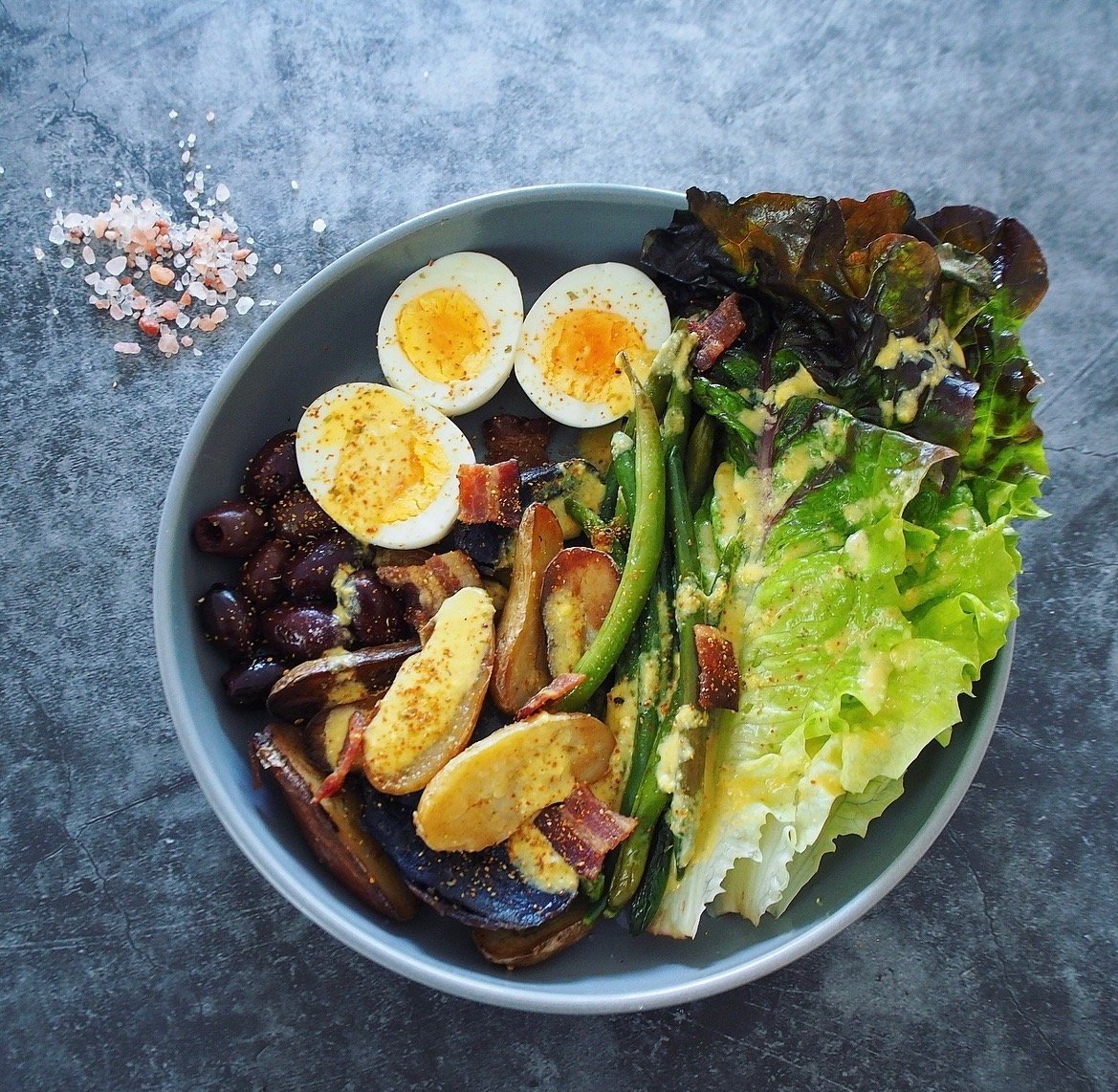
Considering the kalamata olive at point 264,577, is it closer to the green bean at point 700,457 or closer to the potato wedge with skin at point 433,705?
the potato wedge with skin at point 433,705

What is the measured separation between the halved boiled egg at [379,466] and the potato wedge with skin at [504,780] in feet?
1.79

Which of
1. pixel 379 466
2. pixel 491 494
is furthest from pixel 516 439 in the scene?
pixel 379 466

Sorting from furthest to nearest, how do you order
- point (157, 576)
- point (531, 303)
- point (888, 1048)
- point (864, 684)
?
1. point (531, 303)
2. point (888, 1048)
3. point (157, 576)
4. point (864, 684)

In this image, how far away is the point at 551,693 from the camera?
2.19m

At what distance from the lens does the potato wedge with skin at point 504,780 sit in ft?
6.87

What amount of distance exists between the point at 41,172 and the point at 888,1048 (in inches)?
120

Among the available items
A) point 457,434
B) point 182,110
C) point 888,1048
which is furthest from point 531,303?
point 888,1048

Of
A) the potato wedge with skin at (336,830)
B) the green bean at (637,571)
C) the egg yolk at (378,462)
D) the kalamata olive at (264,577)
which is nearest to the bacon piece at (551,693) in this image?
the green bean at (637,571)

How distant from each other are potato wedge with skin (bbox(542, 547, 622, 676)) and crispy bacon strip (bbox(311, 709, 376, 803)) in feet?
1.42

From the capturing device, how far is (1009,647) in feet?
7.11

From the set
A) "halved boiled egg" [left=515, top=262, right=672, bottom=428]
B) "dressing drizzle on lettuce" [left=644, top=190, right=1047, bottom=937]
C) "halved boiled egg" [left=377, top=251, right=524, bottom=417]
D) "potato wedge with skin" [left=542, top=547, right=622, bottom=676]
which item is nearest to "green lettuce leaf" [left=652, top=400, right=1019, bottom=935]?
"dressing drizzle on lettuce" [left=644, top=190, right=1047, bottom=937]

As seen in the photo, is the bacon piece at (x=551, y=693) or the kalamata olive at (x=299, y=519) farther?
the kalamata olive at (x=299, y=519)

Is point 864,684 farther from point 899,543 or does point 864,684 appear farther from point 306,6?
point 306,6

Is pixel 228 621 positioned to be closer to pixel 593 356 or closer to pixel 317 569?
pixel 317 569
